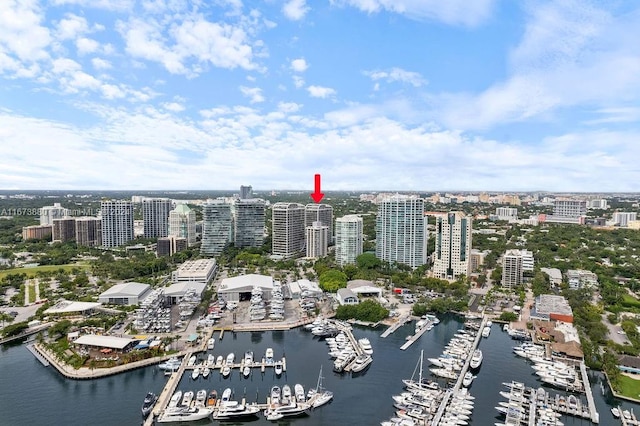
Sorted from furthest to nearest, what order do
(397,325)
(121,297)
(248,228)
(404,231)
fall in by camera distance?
(248,228)
(404,231)
(121,297)
(397,325)

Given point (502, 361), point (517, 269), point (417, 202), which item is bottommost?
point (502, 361)

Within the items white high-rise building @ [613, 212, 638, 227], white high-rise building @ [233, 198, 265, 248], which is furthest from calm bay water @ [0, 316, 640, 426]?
white high-rise building @ [613, 212, 638, 227]

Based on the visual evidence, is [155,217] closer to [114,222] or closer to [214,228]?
[114,222]

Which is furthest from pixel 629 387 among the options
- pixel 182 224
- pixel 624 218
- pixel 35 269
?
pixel 624 218

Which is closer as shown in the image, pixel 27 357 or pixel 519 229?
pixel 27 357

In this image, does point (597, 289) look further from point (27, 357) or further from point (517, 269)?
point (27, 357)

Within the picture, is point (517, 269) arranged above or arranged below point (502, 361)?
above

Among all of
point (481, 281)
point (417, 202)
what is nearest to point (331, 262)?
point (417, 202)

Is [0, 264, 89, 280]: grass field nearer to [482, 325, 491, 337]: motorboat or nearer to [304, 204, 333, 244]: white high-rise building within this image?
[304, 204, 333, 244]: white high-rise building
